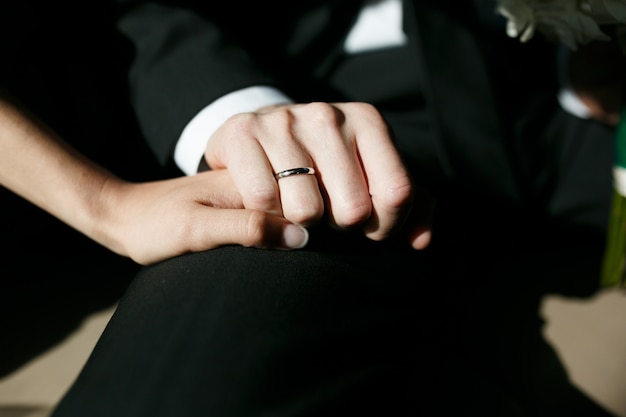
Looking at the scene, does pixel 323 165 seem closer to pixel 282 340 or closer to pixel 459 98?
pixel 282 340

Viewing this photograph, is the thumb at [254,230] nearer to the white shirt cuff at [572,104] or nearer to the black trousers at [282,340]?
the black trousers at [282,340]

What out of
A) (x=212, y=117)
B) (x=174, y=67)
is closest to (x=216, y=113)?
(x=212, y=117)

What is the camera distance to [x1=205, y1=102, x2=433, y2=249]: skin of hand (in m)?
0.52

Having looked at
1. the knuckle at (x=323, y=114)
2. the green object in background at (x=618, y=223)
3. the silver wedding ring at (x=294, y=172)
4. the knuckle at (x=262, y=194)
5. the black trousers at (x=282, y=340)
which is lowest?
the green object in background at (x=618, y=223)

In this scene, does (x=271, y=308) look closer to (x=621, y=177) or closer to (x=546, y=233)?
(x=621, y=177)

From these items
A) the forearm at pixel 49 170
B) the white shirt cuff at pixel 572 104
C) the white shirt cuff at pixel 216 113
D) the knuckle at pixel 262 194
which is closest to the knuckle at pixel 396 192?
the knuckle at pixel 262 194

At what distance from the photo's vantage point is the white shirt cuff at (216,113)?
2.11 feet

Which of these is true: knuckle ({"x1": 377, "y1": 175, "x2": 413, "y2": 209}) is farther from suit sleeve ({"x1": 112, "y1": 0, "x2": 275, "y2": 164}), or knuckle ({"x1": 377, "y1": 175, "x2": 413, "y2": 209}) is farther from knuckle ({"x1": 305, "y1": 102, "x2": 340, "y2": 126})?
suit sleeve ({"x1": 112, "y1": 0, "x2": 275, "y2": 164})

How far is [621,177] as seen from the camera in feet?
2.48

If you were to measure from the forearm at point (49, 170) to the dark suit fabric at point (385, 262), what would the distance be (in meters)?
0.11

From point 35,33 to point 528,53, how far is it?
85 cm

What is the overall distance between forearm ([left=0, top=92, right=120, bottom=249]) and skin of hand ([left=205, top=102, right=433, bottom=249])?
161mm

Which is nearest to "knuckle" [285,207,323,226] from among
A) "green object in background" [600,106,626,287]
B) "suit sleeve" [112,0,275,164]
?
"suit sleeve" [112,0,275,164]

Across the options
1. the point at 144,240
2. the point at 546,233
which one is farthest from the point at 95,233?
the point at 546,233
